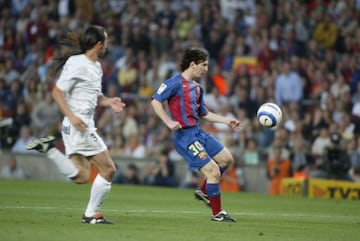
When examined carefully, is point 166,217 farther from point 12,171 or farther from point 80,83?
point 12,171

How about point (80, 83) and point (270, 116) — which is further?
point (270, 116)

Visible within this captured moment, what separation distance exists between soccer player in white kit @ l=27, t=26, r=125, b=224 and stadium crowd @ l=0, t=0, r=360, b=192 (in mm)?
10573

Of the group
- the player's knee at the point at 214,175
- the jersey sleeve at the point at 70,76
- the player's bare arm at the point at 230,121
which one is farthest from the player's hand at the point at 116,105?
the player's bare arm at the point at 230,121

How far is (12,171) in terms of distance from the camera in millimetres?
25422

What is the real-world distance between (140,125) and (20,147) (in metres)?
3.33

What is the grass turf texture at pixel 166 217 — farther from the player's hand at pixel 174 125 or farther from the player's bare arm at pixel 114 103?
the player's bare arm at pixel 114 103

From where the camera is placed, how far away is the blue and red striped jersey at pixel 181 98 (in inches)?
527

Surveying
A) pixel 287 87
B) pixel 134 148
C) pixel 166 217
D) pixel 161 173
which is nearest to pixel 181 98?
pixel 166 217

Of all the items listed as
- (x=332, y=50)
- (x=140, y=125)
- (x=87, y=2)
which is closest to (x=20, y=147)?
(x=140, y=125)

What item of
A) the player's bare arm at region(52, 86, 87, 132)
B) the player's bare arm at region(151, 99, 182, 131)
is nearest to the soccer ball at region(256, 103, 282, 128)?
the player's bare arm at region(151, 99, 182, 131)

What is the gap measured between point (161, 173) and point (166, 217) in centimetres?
1061

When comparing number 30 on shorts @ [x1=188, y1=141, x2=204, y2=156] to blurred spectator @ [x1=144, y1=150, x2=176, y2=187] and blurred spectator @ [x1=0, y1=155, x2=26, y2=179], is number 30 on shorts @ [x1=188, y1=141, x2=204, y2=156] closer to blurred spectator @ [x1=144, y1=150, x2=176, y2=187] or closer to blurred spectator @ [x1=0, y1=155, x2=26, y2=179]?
blurred spectator @ [x1=144, y1=150, x2=176, y2=187]

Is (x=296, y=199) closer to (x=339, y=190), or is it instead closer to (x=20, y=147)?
(x=339, y=190)

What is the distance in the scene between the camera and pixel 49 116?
26.5 metres
